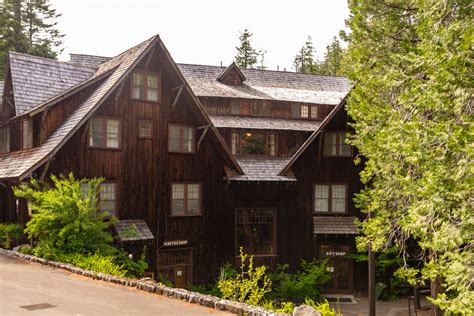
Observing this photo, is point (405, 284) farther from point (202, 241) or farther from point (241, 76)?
point (241, 76)

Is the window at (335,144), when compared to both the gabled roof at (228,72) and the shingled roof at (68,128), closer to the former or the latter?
the gabled roof at (228,72)

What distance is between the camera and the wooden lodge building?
70.8ft

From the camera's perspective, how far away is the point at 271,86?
3416 centimetres

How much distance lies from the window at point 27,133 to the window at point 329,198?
52.0 feet

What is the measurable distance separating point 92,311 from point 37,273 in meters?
5.39

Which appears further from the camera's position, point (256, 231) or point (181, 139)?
point (256, 231)

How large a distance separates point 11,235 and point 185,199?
8.43 m

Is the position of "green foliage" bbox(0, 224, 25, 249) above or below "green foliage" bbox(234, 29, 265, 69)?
below

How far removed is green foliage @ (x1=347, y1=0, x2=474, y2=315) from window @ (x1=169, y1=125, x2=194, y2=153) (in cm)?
927

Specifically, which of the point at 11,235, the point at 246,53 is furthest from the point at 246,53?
the point at 11,235

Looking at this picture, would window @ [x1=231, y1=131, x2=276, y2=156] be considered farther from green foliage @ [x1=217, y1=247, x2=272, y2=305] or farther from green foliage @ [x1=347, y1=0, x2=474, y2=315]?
green foliage @ [x1=217, y1=247, x2=272, y2=305]

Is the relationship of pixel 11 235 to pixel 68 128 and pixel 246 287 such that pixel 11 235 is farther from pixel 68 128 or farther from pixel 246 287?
pixel 246 287

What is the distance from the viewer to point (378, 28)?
17828 millimetres

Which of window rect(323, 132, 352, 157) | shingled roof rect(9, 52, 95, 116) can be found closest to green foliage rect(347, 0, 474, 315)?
window rect(323, 132, 352, 157)
